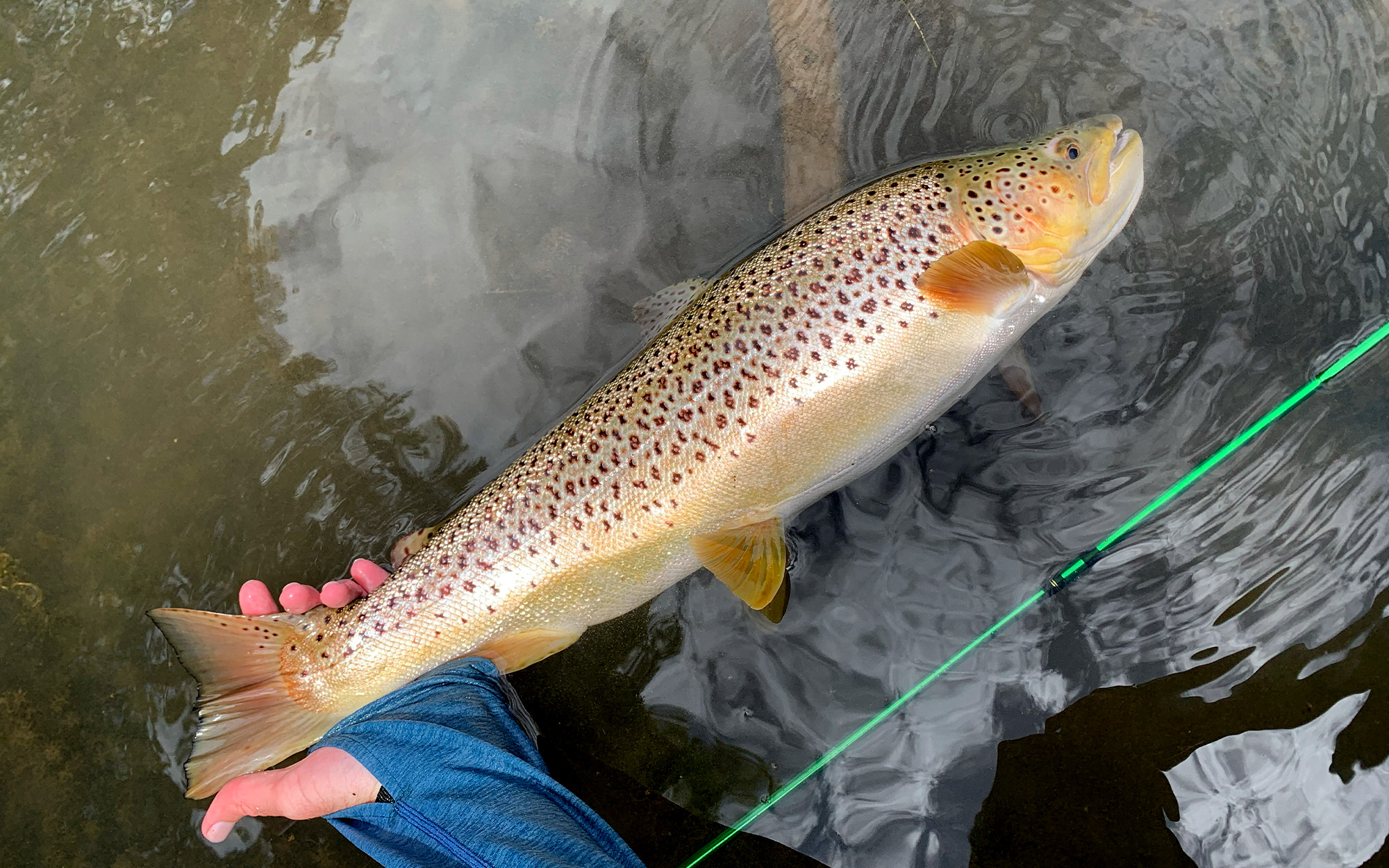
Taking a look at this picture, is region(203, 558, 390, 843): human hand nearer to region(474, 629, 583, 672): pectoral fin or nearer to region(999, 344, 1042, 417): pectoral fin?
region(474, 629, 583, 672): pectoral fin

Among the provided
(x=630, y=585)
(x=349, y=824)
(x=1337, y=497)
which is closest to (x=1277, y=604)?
(x=1337, y=497)

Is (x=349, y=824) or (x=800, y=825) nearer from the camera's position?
(x=349, y=824)

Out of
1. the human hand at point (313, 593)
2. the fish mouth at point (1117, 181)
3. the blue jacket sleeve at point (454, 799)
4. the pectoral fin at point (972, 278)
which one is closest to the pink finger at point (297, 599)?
the human hand at point (313, 593)

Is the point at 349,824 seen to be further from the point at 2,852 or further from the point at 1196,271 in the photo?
the point at 1196,271

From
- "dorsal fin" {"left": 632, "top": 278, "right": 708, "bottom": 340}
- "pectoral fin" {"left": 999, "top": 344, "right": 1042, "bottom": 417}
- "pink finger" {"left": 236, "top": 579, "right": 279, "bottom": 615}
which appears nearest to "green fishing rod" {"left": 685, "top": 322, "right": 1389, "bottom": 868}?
"pectoral fin" {"left": 999, "top": 344, "right": 1042, "bottom": 417}

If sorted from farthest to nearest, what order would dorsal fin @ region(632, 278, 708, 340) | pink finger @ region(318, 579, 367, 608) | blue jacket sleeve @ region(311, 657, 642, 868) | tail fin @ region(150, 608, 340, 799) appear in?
dorsal fin @ region(632, 278, 708, 340), pink finger @ region(318, 579, 367, 608), tail fin @ region(150, 608, 340, 799), blue jacket sleeve @ region(311, 657, 642, 868)

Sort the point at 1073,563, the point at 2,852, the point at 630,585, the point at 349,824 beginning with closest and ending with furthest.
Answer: the point at 349,824, the point at 630,585, the point at 1073,563, the point at 2,852
